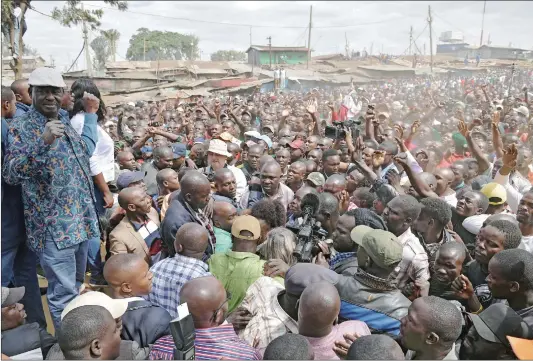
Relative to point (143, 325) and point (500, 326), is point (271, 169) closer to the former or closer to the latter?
point (143, 325)

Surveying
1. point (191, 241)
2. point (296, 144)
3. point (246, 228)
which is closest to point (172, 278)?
point (191, 241)

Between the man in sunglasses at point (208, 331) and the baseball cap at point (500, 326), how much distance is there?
108 cm

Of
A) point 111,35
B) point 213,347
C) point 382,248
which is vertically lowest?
point 213,347

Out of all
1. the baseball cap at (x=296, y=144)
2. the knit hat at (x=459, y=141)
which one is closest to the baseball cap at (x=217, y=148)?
the baseball cap at (x=296, y=144)

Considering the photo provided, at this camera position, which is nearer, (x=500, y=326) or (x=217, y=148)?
(x=500, y=326)

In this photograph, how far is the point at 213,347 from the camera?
2.19m

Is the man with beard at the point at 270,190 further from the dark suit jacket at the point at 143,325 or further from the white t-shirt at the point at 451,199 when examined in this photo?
the dark suit jacket at the point at 143,325

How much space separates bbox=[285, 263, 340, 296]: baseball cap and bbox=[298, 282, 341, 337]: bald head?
0.65 ft

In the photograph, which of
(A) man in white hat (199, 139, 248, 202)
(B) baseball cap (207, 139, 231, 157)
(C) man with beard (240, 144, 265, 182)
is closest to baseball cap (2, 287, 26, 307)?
(A) man in white hat (199, 139, 248, 202)

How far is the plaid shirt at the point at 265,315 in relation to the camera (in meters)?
2.47

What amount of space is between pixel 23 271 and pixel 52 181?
0.81m

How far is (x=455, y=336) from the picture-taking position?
2.04 meters

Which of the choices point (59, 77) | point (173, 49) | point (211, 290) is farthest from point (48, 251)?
point (173, 49)

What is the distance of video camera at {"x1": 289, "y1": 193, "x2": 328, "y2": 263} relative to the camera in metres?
3.02
